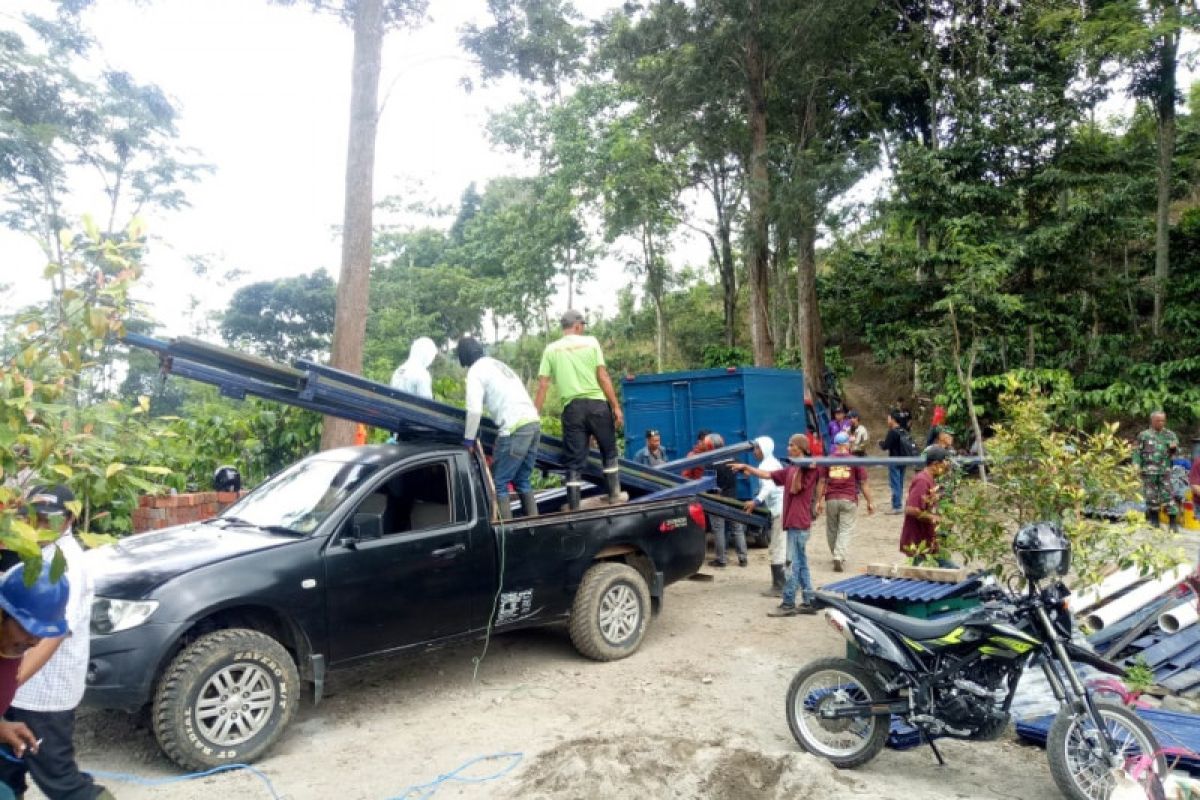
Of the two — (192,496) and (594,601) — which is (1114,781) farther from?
(192,496)

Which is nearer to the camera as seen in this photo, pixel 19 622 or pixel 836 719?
pixel 19 622

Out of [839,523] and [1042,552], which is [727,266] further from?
[1042,552]

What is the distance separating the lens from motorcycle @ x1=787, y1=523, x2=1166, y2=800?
13.1 ft

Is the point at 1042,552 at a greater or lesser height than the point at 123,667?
greater

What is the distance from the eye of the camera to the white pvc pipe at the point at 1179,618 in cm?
554

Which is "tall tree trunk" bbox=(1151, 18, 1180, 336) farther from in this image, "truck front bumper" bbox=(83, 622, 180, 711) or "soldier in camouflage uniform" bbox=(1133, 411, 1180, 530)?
"truck front bumper" bbox=(83, 622, 180, 711)

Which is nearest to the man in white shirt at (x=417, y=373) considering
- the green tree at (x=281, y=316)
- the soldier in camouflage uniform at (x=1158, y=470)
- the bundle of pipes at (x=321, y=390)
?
the bundle of pipes at (x=321, y=390)

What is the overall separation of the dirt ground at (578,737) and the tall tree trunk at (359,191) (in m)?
4.57

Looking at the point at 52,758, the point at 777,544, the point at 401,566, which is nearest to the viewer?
the point at 52,758

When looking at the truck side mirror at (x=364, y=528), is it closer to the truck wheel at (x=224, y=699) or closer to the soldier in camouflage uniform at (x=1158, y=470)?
the truck wheel at (x=224, y=699)

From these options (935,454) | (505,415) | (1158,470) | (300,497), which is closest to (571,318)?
(505,415)

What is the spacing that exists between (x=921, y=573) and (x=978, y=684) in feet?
5.58

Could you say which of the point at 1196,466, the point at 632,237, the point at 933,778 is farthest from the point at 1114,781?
the point at 632,237

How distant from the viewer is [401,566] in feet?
17.7
